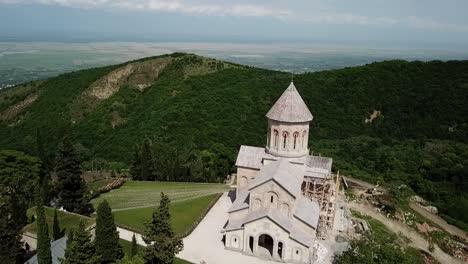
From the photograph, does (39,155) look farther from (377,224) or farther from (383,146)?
(383,146)

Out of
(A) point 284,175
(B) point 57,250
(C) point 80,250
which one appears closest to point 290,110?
(A) point 284,175

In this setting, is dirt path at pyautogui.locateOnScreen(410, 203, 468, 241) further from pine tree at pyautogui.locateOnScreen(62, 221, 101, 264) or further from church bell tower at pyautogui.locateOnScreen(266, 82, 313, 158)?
pine tree at pyautogui.locateOnScreen(62, 221, 101, 264)

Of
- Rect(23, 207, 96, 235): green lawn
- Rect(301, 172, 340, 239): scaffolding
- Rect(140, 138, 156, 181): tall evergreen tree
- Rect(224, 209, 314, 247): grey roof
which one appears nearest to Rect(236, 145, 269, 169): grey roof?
Rect(301, 172, 340, 239): scaffolding

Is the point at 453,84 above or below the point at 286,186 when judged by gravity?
above

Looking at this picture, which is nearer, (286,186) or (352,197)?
(286,186)

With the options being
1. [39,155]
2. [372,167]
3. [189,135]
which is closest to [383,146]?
[372,167]

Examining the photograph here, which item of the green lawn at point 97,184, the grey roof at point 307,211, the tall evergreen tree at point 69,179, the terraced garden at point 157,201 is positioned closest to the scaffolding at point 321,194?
the grey roof at point 307,211
